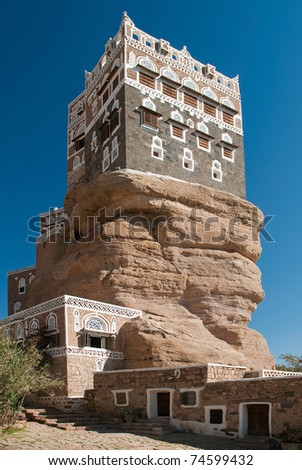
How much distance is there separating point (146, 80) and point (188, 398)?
2323cm

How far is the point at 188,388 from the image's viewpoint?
772 inches

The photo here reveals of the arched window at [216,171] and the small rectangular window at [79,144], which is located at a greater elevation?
the small rectangular window at [79,144]

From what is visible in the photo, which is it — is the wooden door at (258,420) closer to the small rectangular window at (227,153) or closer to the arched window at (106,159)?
the arched window at (106,159)

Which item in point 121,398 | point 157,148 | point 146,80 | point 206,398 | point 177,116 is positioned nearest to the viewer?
point 206,398

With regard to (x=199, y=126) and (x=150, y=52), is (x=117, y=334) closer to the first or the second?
(x=199, y=126)

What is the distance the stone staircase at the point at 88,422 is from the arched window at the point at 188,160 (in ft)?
61.8

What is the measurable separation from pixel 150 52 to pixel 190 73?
374 cm

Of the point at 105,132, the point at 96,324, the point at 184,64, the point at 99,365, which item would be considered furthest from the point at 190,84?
the point at 99,365

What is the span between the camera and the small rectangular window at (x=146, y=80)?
3528 centimetres

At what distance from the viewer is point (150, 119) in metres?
34.6

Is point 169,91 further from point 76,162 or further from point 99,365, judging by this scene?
point 99,365

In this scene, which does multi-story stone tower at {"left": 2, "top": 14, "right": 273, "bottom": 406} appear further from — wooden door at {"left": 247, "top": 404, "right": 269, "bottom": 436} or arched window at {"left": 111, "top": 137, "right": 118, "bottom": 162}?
wooden door at {"left": 247, "top": 404, "right": 269, "bottom": 436}

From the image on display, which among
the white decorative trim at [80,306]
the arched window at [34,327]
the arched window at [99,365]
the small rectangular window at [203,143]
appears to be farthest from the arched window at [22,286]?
the arched window at [99,365]
